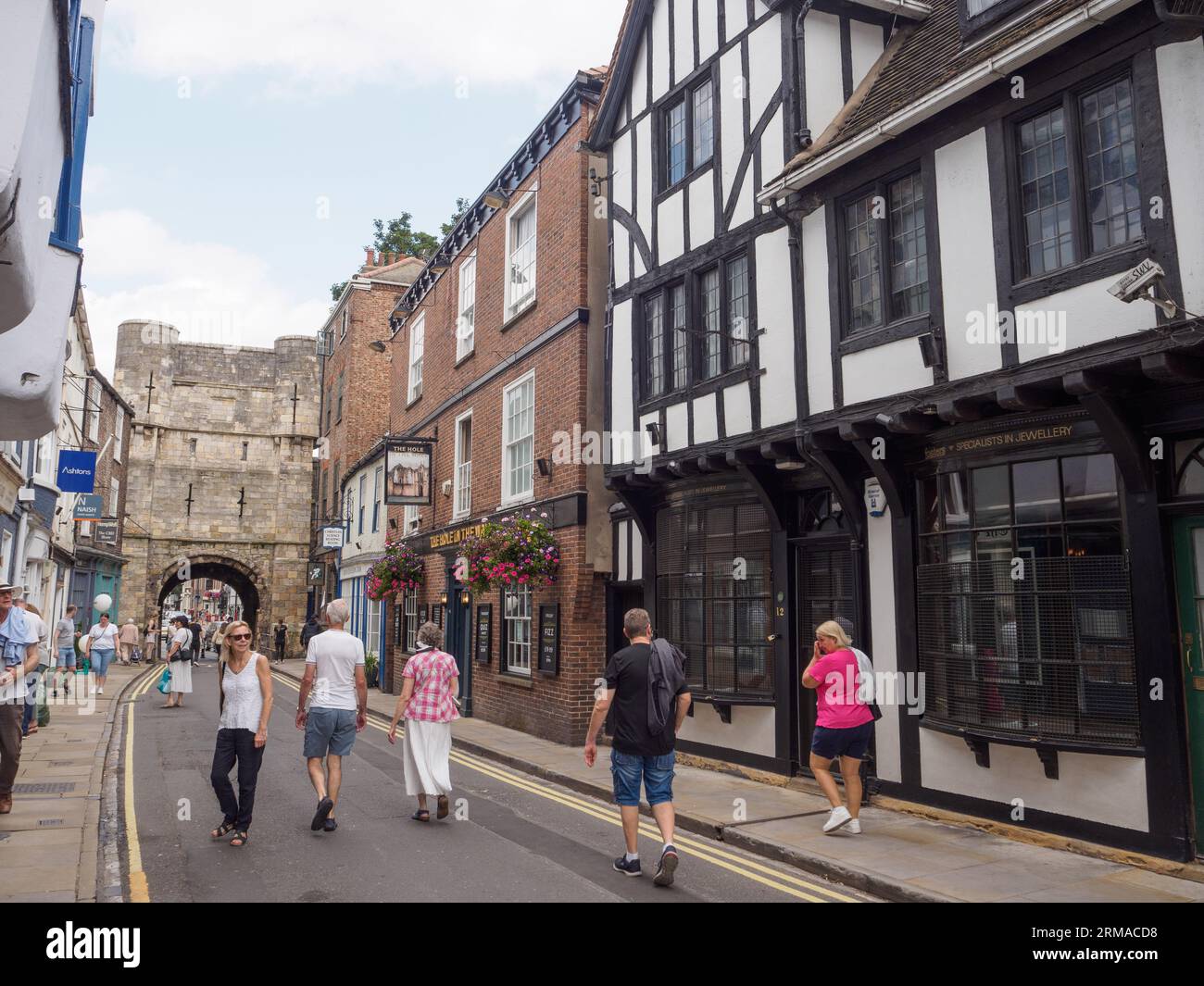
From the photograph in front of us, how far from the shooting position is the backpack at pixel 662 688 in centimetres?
657

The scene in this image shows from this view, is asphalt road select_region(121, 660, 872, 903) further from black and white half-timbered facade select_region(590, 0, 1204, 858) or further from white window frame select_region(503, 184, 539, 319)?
white window frame select_region(503, 184, 539, 319)

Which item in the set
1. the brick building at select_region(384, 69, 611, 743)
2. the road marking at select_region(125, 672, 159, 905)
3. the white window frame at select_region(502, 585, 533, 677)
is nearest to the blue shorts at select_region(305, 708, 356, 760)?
the road marking at select_region(125, 672, 159, 905)

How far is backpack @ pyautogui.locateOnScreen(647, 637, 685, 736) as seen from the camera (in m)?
6.57

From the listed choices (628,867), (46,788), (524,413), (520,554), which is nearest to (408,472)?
(524,413)

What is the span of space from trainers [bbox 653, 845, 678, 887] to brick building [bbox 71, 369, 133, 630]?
2695 cm

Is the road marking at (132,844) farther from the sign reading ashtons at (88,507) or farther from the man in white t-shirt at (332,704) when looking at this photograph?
the sign reading ashtons at (88,507)

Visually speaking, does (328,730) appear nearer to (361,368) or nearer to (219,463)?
(361,368)

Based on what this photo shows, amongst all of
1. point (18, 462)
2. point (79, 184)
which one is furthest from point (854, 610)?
point (18, 462)

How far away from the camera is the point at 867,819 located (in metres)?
8.29

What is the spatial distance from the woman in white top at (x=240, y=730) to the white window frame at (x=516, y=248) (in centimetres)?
943

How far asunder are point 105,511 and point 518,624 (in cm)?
2400

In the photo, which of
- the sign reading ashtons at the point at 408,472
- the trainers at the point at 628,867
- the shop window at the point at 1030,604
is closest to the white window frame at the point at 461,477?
the sign reading ashtons at the point at 408,472

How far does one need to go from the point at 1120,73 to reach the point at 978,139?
1.25 m

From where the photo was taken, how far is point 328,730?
782 cm
